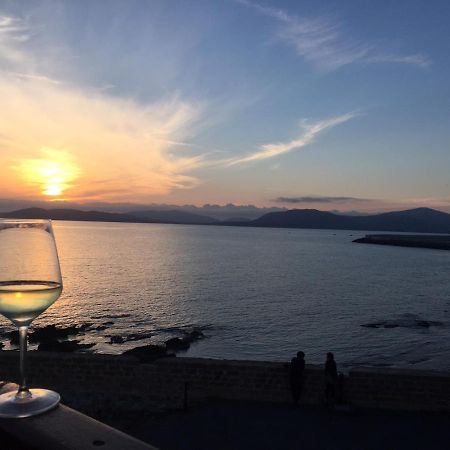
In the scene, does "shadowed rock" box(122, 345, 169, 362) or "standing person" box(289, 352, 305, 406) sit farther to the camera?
"shadowed rock" box(122, 345, 169, 362)

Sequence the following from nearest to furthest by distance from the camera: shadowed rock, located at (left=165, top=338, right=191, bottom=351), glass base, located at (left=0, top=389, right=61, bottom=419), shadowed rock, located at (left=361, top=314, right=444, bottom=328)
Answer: glass base, located at (left=0, top=389, right=61, bottom=419)
shadowed rock, located at (left=165, top=338, right=191, bottom=351)
shadowed rock, located at (left=361, top=314, right=444, bottom=328)

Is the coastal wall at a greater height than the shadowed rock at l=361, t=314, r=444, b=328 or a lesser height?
greater

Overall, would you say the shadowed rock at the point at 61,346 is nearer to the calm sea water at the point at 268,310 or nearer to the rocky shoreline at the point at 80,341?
the rocky shoreline at the point at 80,341

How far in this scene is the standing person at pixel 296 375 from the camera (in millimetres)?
8828

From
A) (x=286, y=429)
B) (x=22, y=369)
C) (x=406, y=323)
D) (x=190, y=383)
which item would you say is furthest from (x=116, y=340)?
(x=22, y=369)

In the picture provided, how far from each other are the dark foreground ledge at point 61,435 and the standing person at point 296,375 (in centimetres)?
826

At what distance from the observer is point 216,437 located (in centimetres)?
793

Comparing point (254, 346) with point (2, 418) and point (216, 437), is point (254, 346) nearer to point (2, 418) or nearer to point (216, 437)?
point (216, 437)

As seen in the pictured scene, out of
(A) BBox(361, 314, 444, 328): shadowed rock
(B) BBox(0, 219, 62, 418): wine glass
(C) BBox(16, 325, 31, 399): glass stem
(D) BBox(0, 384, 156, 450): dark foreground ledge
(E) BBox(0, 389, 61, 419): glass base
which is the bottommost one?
(A) BBox(361, 314, 444, 328): shadowed rock

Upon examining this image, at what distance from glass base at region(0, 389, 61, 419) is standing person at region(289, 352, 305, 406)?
322 inches

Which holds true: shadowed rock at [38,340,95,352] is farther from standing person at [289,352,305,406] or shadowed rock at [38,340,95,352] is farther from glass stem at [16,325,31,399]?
glass stem at [16,325,31,399]

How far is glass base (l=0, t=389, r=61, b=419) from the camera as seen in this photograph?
1.04m

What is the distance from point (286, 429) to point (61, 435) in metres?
8.01

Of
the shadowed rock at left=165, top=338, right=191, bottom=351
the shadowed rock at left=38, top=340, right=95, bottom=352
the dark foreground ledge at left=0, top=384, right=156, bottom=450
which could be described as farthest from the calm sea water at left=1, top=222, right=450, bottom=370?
the dark foreground ledge at left=0, top=384, right=156, bottom=450
